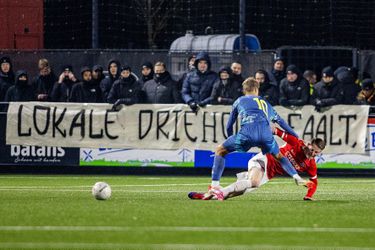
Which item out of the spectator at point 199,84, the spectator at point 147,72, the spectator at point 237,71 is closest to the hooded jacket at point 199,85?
the spectator at point 199,84

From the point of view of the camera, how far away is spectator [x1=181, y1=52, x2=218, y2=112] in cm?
2366

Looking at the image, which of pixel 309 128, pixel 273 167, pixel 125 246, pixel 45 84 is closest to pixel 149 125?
pixel 45 84

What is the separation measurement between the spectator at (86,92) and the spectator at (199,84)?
6.19ft

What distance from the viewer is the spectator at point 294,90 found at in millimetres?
23766

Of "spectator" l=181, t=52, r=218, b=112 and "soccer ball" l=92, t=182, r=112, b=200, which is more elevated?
"spectator" l=181, t=52, r=218, b=112

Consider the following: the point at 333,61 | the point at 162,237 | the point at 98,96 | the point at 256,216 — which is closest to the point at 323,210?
the point at 256,216

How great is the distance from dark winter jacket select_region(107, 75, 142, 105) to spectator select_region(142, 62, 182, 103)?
19 centimetres

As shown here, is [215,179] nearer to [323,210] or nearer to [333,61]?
[323,210]

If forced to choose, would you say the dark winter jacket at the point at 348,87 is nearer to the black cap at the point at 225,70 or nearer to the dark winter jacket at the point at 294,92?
the dark winter jacket at the point at 294,92

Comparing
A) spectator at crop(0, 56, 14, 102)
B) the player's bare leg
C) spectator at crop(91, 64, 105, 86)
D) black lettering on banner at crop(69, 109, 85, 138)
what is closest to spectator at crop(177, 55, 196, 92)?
spectator at crop(91, 64, 105, 86)

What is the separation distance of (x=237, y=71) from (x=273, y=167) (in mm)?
6706

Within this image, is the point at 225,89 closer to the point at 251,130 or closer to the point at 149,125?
the point at 149,125

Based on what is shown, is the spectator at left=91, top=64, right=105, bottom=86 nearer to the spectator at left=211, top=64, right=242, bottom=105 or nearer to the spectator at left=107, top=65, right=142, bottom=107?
the spectator at left=107, top=65, right=142, bottom=107

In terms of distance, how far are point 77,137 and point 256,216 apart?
11.2m
